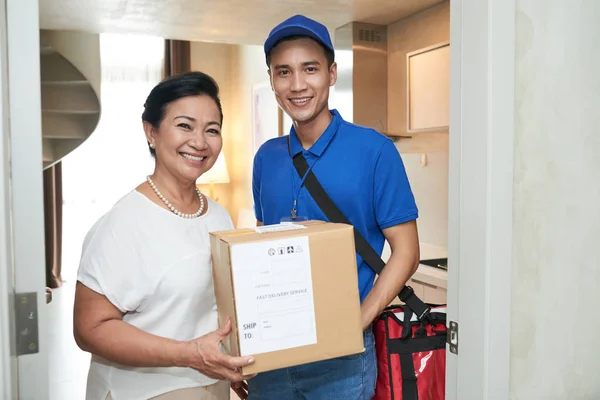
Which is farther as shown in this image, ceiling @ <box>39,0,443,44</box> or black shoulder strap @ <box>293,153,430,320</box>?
ceiling @ <box>39,0,443,44</box>

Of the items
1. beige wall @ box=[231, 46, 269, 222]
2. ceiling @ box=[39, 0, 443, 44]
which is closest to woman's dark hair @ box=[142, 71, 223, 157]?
ceiling @ box=[39, 0, 443, 44]

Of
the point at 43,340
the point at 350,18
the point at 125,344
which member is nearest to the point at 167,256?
the point at 125,344

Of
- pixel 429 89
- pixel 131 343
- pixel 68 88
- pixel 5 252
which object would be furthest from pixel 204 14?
pixel 5 252

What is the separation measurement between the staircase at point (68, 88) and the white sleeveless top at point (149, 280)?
3.49 metres

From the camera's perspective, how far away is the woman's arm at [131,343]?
3.80 ft

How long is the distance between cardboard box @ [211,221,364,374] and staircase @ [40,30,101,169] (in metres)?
3.74

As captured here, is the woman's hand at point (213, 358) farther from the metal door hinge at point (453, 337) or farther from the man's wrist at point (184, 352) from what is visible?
the metal door hinge at point (453, 337)

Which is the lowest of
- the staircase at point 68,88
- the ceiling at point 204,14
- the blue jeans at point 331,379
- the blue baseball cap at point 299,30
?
the blue jeans at point 331,379

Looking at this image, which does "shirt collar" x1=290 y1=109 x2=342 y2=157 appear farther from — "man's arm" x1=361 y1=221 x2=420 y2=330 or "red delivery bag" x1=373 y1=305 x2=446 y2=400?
"red delivery bag" x1=373 y1=305 x2=446 y2=400

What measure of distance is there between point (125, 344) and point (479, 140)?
92cm

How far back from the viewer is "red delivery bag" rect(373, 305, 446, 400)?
147cm

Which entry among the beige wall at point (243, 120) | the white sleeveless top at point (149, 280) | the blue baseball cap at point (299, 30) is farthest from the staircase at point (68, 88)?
the white sleeveless top at point (149, 280)

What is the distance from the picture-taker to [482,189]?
4.10 feet

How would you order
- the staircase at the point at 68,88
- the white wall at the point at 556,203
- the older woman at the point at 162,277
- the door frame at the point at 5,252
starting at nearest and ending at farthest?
1. the door frame at the point at 5,252
2. the older woman at the point at 162,277
3. the white wall at the point at 556,203
4. the staircase at the point at 68,88
